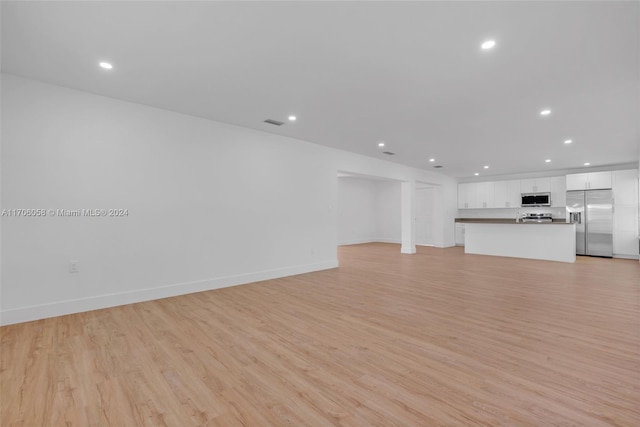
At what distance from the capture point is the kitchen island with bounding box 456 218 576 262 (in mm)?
7016

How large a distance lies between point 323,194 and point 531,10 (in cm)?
455

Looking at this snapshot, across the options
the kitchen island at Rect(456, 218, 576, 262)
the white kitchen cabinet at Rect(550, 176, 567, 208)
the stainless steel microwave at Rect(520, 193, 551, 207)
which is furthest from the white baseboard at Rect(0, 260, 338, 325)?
the white kitchen cabinet at Rect(550, 176, 567, 208)

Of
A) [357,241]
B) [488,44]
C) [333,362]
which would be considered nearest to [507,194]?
[357,241]

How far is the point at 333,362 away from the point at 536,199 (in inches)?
386

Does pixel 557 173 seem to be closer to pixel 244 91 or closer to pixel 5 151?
pixel 244 91

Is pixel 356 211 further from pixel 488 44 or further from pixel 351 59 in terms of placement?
pixel 488 44

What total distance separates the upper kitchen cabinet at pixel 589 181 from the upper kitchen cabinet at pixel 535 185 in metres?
0.61

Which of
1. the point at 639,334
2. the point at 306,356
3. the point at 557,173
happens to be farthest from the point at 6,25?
the point at 557,173

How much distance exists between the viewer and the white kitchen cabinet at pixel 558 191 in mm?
8805

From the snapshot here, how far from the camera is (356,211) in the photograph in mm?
11516

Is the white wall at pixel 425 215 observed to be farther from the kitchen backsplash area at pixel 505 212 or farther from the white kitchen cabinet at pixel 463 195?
the kitchen backsplash area at pixel 505 212

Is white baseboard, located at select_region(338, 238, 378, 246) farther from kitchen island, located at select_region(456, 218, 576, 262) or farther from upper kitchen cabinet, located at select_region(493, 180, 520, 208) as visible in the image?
upper kitchen cabinet, located at select_region(493, 180, 520, 208)

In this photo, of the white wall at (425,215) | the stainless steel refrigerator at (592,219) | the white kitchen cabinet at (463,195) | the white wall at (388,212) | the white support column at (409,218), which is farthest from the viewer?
the white wall at (388,212)

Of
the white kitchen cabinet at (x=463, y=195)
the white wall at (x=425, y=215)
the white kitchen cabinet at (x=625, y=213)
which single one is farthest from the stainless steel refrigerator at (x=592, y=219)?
the white wall at (x=425, y=215)
